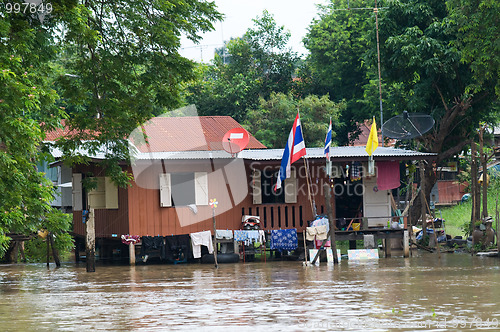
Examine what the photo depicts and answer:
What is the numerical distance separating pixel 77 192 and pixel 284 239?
24.7ft

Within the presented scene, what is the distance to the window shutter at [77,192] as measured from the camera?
83.8 ft

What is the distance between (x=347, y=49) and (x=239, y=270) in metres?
20.3

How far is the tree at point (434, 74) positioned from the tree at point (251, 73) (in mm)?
11760

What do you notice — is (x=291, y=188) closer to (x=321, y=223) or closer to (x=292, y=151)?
(x=321, y=223)

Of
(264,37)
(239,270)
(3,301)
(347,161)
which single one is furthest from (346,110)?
(3,301)

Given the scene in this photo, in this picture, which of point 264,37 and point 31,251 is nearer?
point 31,251

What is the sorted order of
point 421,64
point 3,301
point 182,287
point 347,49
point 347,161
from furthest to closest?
point 347,49
point 421,64
point 347,161
point 182,287
point 3,301

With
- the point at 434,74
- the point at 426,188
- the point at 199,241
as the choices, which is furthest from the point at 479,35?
the point at 199,241

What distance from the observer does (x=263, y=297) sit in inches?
601

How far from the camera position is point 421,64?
28.7 meters

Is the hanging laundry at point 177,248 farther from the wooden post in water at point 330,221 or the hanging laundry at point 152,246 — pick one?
the wooden post in water at point 330,221

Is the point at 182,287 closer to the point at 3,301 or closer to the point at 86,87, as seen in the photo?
the point at 3,301

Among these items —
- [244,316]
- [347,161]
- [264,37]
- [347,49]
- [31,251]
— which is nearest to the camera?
[244,316]

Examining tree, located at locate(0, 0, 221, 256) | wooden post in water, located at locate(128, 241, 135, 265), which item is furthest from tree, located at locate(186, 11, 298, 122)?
tree, located at locate(0, 0, 221, 256)
